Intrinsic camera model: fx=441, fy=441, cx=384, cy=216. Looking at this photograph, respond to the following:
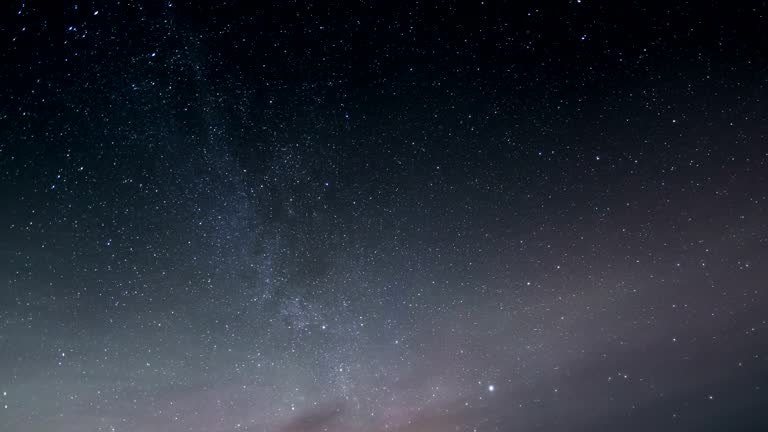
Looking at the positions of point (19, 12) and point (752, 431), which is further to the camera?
point (752, 431)

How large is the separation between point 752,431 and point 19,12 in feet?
435

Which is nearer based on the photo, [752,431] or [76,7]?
[76,7]

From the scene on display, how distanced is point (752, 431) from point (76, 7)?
5207 inches

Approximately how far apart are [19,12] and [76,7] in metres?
0.62

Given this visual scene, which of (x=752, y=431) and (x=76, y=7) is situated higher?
(x=76, y=7)

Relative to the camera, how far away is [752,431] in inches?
3755

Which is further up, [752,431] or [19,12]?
[19,12]

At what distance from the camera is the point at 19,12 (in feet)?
17.9

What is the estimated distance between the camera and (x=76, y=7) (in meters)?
5.67

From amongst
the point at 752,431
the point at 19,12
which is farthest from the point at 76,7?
the point at 752,431

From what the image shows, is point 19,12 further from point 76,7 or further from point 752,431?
point 752,431
